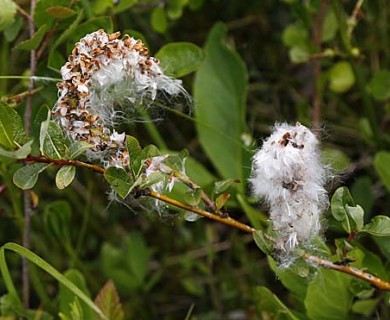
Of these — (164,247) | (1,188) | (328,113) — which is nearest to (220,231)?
(164,247)

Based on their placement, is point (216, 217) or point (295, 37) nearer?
point (216, 217)

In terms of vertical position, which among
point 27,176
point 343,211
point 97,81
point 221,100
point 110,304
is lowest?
point 110,304

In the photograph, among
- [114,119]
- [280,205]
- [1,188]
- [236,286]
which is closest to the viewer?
[280,205]

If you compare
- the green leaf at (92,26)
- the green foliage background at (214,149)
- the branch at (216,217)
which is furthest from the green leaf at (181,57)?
the branch at (216,217)

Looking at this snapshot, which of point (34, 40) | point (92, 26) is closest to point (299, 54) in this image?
point (92, 26)

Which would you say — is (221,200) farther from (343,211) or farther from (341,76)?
(341,76)

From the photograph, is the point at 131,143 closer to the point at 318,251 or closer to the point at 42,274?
the point at 318,251
